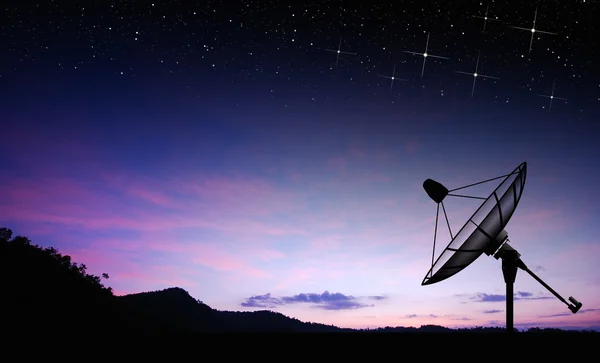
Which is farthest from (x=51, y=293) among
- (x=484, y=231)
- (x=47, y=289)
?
(x=484, y=231)

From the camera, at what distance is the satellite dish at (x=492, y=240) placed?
19.0ft

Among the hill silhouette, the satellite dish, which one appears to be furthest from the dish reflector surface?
the hill silhouette

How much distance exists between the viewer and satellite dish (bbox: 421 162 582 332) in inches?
228

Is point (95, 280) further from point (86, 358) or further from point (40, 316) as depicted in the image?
point (86, 358)

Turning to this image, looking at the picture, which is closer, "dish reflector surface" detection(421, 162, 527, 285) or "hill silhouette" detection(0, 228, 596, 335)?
"dish reflector surface" detection(421, 162, 527, 285)

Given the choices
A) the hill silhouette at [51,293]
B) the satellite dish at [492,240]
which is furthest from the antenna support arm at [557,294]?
the hill silhouette at [51,293]

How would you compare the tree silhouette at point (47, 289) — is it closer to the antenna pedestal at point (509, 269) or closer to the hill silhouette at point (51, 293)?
the hill silhouette at point (51, 293)

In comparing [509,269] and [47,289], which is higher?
[47,289]

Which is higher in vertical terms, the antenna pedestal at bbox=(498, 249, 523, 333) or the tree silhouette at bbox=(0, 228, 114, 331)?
the tree silhouette at bbox=(0, 228, 114, 331)

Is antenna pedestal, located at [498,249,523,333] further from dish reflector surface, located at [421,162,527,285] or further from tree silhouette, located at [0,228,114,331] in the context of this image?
tree silhouette, located at [0,228,114,331]

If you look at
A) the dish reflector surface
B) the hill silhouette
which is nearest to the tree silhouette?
the hill silhouette

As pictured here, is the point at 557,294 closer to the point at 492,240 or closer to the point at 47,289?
the point at 492,240

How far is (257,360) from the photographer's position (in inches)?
146

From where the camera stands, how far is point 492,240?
6211 millimetres
